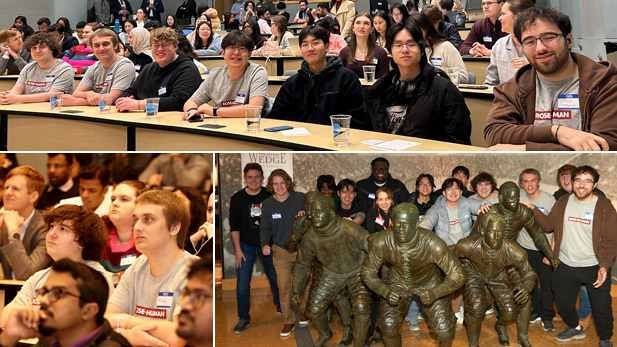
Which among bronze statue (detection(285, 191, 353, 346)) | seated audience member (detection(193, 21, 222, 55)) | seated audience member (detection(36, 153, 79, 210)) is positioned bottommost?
bronze statue (detection(285, 191, 353, 346))

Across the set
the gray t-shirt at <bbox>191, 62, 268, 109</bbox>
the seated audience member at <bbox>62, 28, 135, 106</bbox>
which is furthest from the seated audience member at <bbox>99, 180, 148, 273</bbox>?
the seated audience member at <bbox>62, 28, 135, 106</bbox>

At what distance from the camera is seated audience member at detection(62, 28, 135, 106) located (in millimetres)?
4750

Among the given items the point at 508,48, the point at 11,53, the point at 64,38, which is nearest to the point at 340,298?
the point at 508,48

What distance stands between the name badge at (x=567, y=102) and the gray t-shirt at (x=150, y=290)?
1.84 metres

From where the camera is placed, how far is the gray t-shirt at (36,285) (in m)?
1.62

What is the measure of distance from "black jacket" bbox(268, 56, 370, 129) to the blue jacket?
76.2 inches

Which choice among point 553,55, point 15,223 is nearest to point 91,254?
point 15,223

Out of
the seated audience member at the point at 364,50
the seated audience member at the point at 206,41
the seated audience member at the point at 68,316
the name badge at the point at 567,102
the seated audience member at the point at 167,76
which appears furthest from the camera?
the seated audience member at the point at 206,41

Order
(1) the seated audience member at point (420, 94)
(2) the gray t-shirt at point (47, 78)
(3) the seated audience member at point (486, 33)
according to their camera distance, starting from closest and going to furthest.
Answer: (1) the seated audience member at point (420, 94) → (2) the gray t-shirt at point (47, 78) → (3) the seated audience member at point (486, 33)

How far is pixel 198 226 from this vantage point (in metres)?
1.65

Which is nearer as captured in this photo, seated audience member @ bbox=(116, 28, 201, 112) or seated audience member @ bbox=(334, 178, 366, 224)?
seated audience member @ bbox=(334, 178, 366, 224)

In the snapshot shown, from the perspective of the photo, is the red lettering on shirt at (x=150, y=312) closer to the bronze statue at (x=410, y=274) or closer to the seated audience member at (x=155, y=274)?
the seated audience member at (x=155, y=274)

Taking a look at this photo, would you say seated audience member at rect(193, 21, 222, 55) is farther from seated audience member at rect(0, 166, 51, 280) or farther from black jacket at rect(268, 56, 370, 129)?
seated audience member at rect(0, 166, 51, 280)

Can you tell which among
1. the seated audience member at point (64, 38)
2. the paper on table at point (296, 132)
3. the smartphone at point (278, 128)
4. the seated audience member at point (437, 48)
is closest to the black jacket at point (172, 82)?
the smartphone at point (278, 128)
